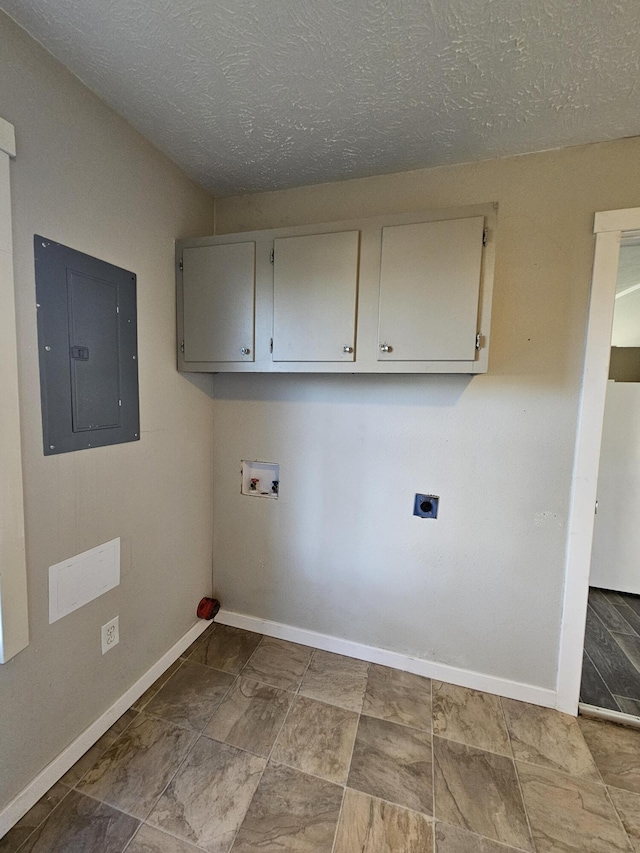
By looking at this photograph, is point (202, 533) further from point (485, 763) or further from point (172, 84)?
point (172, 84)

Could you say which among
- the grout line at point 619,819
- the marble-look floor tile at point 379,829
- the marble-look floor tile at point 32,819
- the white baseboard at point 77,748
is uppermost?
the white baseboard at point 77,748

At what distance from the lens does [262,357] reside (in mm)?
1576

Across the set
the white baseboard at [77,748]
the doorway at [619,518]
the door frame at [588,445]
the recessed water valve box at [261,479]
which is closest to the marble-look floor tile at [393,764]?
the door frame at [588,445]

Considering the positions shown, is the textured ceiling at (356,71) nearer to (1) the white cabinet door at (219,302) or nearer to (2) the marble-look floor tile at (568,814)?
(1) the white cabinet door at (219,302)

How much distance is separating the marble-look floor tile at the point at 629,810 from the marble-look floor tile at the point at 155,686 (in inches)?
71.1

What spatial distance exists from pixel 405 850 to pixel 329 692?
605 millimetres

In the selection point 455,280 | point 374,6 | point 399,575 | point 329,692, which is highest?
point 374,6

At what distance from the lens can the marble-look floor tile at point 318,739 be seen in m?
1.28

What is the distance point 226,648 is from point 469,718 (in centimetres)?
122

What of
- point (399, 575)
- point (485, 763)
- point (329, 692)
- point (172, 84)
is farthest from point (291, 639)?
point (172, 84)

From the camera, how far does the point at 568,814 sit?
1.15 metres

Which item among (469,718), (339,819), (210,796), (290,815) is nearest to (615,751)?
(469,718)

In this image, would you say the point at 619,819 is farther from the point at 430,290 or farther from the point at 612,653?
the point at 430,290

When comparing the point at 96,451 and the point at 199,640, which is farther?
the point at 199,640
